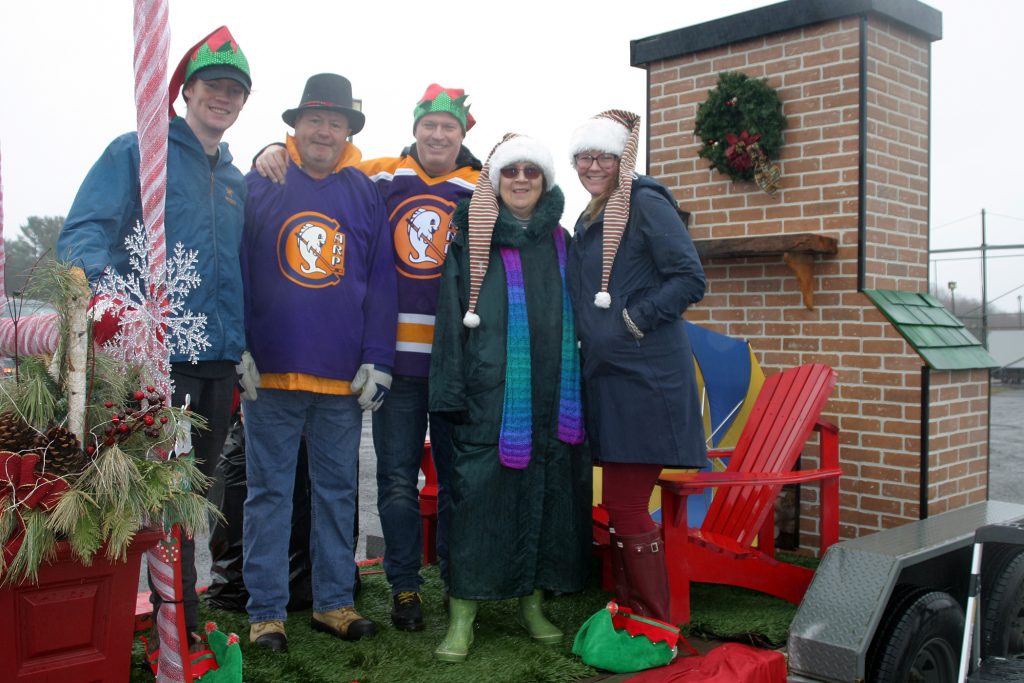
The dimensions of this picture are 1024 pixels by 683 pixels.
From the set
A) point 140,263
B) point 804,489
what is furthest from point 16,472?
point 804,489

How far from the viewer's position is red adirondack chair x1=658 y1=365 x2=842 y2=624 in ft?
11.4

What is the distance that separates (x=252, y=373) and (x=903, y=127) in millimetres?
3483

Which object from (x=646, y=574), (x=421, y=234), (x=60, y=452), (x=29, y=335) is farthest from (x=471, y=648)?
(x=29, y=335)

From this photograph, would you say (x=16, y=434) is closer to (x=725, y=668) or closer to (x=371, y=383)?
(x=371, y=383)

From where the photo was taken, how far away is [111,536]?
6.49 ft

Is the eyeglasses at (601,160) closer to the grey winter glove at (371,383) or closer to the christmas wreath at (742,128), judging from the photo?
the grey winter glove at (371,383)

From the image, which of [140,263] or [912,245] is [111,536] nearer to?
[140,263]

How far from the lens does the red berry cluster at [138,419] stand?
208cm

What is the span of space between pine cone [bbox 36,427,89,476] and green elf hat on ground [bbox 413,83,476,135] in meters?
1.87

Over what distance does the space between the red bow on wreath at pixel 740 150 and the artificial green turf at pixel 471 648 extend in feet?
6.97

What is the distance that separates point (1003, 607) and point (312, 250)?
2.80 metres

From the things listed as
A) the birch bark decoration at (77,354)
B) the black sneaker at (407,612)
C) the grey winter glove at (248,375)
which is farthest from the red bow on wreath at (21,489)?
the black sneaker at (407,612)

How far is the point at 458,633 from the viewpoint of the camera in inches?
123

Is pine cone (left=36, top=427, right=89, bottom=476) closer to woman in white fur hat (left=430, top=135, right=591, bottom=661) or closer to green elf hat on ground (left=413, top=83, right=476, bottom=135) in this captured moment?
woman in white fur hat (left=430, top=135, right=591, bottom=661)
